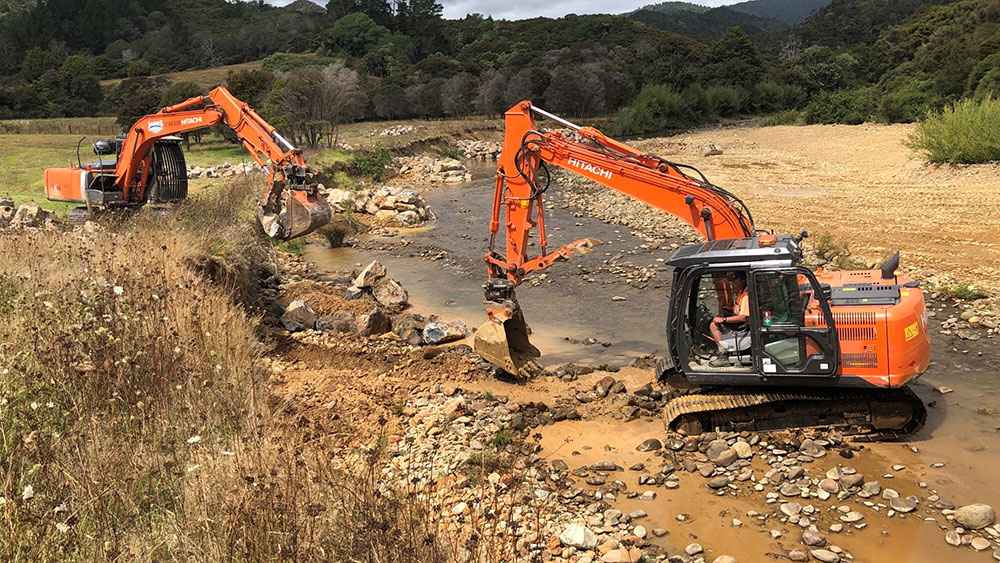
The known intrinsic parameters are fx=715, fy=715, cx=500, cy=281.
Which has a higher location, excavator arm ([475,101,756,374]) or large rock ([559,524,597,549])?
excavator arm ([475,101,756,374])

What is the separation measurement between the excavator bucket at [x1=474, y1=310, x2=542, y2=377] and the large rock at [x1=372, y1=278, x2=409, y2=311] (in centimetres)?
468

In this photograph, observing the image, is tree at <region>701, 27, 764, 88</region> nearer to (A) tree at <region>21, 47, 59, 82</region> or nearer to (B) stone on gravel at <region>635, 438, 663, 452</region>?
(A) tree at <region>21, 47, 59, 82</region>

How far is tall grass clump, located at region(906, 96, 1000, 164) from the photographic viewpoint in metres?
21.4

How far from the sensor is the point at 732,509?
6797 mm

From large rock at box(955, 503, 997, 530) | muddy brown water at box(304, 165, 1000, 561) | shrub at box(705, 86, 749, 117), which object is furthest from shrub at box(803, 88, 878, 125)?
large rock at box(955, 503, 997, 530)

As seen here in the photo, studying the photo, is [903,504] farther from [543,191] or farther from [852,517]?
[543,191]

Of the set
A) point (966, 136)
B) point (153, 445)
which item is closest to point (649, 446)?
point (153, 445)

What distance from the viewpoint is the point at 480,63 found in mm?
75875

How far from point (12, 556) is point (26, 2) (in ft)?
438

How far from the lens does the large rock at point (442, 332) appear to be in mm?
12180

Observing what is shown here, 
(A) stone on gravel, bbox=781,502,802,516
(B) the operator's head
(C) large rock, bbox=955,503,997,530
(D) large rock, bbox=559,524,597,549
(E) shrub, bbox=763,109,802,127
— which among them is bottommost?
(A) stone on gravel, bbox=781,502,802,516

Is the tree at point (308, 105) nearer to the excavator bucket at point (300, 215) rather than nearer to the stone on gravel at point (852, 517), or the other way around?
the excavator bucket at point (300, 215)

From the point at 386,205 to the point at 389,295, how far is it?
1083 centimetres

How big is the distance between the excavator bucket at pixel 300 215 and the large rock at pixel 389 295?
106 inches
